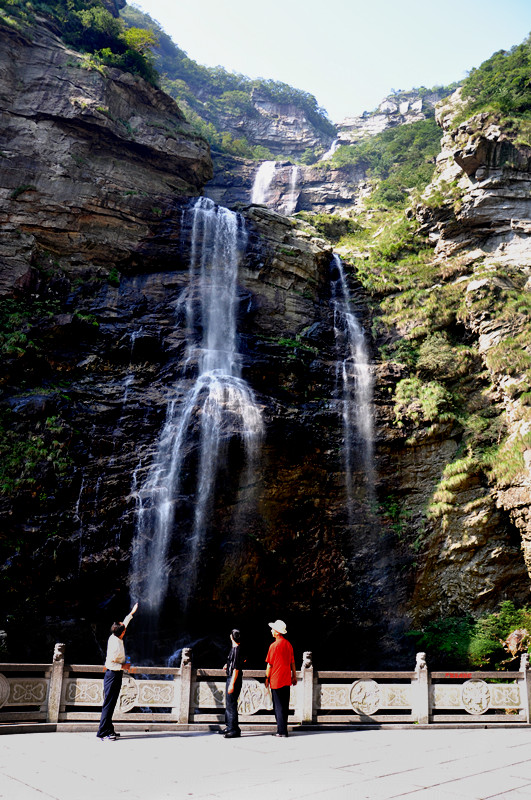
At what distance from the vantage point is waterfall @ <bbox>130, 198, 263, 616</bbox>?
50.7ft

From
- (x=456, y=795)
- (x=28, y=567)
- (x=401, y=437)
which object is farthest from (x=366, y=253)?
(x=456, y=795)

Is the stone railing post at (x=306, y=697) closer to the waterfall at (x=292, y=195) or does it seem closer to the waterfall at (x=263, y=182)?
the waterfall at (x=263, y=182)

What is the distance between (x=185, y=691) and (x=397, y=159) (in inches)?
1669

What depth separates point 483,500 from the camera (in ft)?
55.8

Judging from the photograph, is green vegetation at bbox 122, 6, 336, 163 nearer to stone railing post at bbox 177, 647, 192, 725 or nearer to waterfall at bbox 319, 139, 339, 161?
waterfall at bbox 319, 139, 339, 161

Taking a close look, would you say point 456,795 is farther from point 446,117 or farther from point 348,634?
point 446,117

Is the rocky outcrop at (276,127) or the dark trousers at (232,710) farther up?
the rocky outcrop at (276,127)

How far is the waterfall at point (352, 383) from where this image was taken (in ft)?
60.4

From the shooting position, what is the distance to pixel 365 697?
31.4 feet

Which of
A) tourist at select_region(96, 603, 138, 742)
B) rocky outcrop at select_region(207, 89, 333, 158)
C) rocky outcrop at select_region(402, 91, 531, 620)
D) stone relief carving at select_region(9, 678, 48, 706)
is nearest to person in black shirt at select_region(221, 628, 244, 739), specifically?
tourist at select_region(96, 603, 138, 742)

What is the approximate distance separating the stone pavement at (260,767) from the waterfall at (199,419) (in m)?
7.36

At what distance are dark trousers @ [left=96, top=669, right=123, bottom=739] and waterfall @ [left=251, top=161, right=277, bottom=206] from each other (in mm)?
36211

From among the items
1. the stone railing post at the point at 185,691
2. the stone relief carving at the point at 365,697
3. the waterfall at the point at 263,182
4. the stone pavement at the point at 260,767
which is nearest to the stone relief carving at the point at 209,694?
the stone railing post at the point at 185,691

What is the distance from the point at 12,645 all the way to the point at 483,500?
13.9 meters
